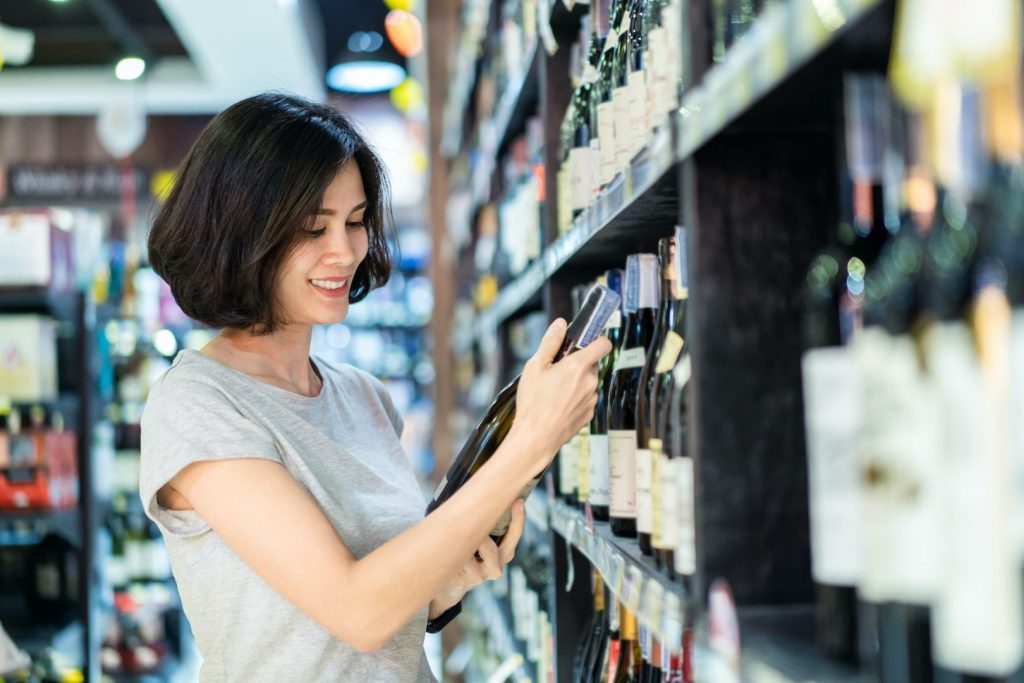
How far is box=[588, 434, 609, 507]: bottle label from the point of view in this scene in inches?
71.4

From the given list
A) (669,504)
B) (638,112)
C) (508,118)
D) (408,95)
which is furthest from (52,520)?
(408,95)

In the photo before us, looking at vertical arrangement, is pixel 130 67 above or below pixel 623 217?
above

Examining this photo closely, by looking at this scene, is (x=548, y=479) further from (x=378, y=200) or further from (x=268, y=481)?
(x=268, y=481)

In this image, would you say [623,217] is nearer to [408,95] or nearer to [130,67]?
→ [130,67]

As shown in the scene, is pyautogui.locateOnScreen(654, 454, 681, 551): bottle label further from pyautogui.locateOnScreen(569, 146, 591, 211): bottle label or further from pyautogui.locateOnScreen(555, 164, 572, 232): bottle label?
pyautogui.locateOnScreen(555, 164, 572, 232): bottle label

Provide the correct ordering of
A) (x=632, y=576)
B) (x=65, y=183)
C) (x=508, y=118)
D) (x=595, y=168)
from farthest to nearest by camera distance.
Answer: (x=65, y=183)
(x=508, y=118)
(x=595, y=168)
(x=632, y=576)

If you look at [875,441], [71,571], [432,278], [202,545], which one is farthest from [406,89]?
[875,441]

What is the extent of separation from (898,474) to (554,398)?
73 centimetres

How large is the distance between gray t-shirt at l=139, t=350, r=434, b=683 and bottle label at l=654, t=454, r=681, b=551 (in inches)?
23.1

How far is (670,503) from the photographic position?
4.07 feet

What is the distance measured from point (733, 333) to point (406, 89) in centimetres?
991

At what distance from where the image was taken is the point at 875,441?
796 millimetres

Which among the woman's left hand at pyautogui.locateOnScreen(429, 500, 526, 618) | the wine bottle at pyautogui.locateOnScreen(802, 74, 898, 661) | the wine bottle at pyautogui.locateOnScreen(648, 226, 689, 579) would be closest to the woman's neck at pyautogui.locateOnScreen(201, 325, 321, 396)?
the woman's left hand at pyautogui.locateOnScreen(429, 500, 526, 618)

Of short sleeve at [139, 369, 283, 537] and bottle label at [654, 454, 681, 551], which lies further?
short sleeve at [139, 369, 283, 537]
